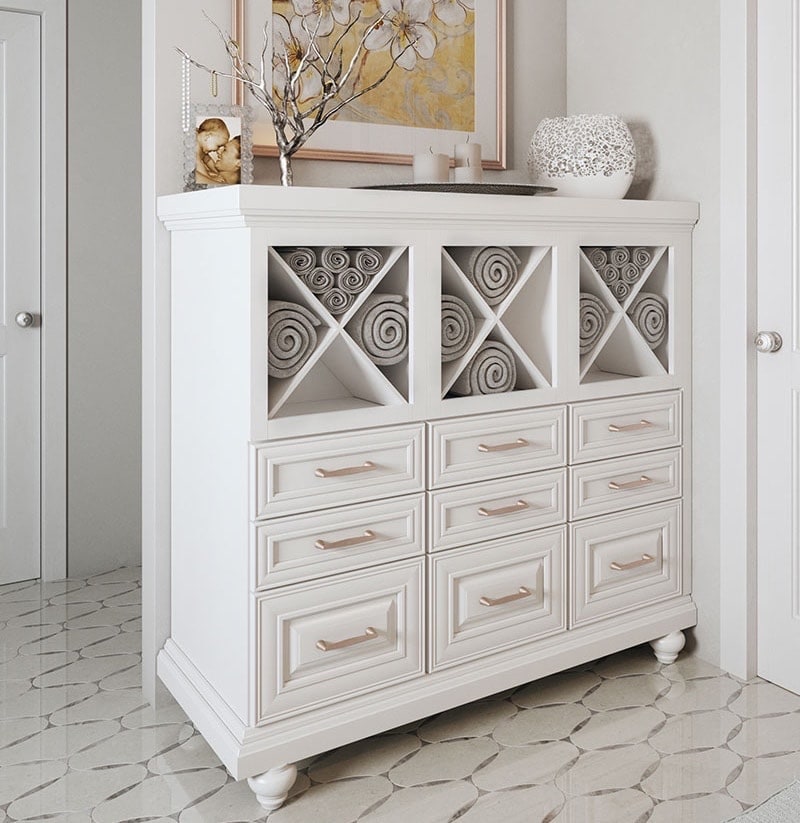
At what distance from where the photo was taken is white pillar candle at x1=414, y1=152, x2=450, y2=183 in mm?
2430

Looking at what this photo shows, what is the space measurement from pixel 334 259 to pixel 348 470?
0.45 m

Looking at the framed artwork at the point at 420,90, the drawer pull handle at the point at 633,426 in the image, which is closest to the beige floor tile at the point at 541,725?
the drawer pull handle at the point at 633,426

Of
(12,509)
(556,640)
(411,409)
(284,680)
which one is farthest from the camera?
(12,509)

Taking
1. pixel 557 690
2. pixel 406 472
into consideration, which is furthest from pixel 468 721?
pixel 406 472

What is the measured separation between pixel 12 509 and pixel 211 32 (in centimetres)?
184

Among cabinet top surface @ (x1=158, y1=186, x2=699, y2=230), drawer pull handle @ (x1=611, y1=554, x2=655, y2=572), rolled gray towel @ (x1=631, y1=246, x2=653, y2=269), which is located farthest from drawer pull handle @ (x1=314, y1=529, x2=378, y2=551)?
rolled gray towel @ (x1=631, y1=246, x2=653, y2=269)

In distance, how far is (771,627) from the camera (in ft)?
8.41

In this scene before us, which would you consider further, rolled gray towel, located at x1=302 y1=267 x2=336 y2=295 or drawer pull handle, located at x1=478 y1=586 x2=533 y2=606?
drawer pull handle, located at x1=478 y1=586 x2=533 y2=606

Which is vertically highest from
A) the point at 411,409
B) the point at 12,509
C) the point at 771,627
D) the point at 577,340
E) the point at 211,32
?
the point at 211,32

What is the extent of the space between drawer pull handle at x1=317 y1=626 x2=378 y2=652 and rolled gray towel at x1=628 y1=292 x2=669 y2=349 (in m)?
1.09

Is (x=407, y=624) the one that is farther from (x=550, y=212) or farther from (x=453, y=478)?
(x=550, y=212)

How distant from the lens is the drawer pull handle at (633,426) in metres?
2.48

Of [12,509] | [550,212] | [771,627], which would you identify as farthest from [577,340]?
[12,509]

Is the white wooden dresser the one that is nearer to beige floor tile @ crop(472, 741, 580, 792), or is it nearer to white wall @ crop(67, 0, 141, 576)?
beige floor tile @ crop(472, 741, 580, 792)
